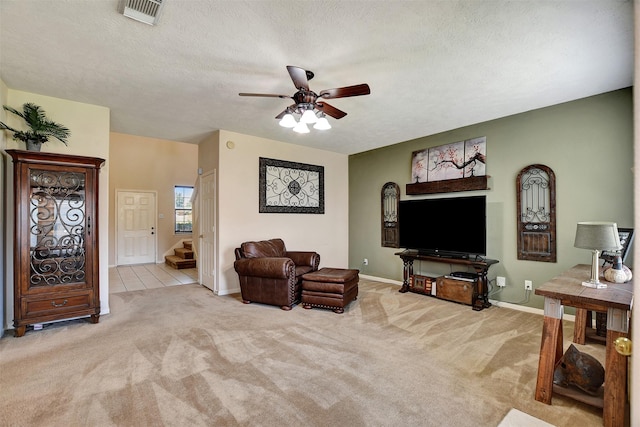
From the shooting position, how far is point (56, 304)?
2.99m

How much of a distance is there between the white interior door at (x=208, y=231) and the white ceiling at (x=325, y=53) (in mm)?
1407

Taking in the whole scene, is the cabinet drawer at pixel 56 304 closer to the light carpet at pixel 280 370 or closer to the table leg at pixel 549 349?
the light carpet at pixel 280 370

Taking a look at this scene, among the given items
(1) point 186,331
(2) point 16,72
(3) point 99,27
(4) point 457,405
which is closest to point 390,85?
(3) point 99,27

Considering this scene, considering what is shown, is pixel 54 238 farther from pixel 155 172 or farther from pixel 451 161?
pixel 155 172

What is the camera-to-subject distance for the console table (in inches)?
63.4

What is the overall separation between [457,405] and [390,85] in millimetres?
2721

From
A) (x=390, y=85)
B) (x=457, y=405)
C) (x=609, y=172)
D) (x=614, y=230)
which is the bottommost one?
(x=457, y=405)

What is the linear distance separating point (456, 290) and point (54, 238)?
15.5 ft

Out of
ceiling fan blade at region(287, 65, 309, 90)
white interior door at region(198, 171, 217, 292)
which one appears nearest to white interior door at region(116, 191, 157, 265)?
white interior door at region(198, 171, 217, 292)

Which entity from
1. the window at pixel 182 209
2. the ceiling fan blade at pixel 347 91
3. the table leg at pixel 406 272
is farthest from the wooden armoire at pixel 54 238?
the window at pixel 182 209

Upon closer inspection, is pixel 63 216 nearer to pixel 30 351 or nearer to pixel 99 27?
pixel 30 351

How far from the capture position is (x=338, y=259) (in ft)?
19.9

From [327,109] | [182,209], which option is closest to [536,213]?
[327,109]

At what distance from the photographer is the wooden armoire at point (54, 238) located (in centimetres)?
283
